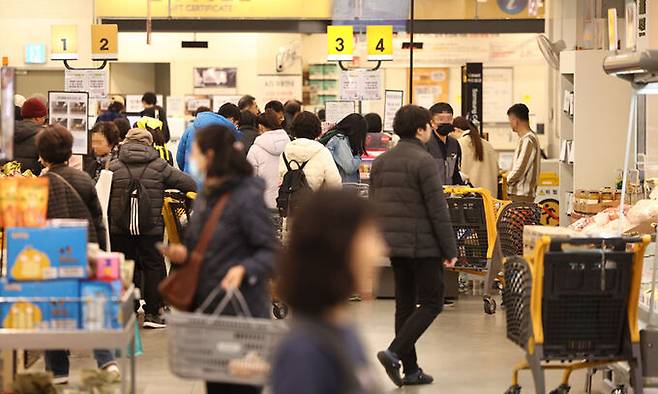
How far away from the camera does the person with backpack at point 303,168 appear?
31.7 ft

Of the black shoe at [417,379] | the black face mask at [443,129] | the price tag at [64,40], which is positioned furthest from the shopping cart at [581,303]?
the price tag at [64,40]

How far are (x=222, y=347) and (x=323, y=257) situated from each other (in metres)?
1.52

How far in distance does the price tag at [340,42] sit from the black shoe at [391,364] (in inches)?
340

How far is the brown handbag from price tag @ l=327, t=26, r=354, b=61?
10744 millimetres

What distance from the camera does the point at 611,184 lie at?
12.5m

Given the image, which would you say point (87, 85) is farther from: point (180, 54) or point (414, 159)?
point (414, 159)

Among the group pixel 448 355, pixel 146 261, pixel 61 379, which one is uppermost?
pixel 146 261

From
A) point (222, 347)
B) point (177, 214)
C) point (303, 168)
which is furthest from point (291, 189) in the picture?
point (222, 347)

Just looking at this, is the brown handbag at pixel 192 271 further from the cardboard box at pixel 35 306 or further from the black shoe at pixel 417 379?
the black shoe at pixel 417 379

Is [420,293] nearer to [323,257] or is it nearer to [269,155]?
[269,155]

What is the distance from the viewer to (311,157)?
9.70 metres

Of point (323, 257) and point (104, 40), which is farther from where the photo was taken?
point (104, 40)

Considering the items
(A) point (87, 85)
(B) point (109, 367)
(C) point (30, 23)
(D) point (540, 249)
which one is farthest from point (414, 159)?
(C) point (30, 23)

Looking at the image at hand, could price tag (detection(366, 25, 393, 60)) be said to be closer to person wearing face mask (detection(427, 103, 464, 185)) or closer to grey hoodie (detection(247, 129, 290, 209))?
person wearing face mask (detection(427, 103, 464, 185))
